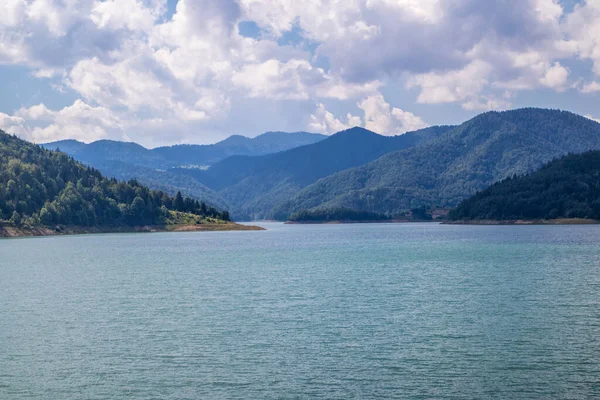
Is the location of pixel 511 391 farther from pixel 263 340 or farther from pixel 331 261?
pixel 331 261

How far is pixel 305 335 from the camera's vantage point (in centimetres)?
4362

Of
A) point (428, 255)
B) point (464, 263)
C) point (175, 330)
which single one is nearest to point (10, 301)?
point (175, 330)

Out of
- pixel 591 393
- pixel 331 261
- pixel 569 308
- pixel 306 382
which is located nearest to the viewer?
pixel 591 393

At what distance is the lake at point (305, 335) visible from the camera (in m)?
32.5

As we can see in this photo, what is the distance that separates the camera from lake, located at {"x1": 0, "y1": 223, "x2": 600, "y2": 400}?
32.5 metres

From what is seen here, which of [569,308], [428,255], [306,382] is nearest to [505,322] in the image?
[569,308]

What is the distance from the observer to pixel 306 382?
32.9 meters

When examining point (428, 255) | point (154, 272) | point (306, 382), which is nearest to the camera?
point (306, 382)

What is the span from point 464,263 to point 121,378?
228 feet

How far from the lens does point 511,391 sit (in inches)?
1220

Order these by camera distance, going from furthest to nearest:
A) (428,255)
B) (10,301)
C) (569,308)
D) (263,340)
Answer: (428,255)
(10,301)
(569,308)
(263,340)

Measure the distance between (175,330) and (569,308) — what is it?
31.2m

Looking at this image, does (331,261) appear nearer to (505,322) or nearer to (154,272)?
(154,272)

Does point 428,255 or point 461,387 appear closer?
point 461,387
